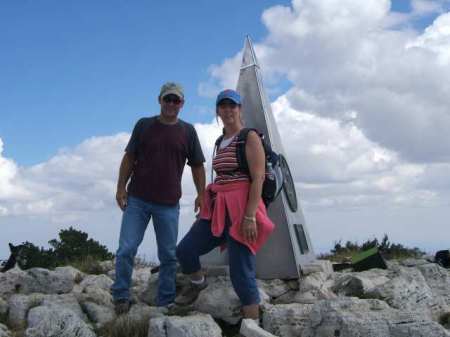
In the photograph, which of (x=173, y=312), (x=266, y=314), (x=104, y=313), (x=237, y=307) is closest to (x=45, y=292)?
(x=104, y=313)

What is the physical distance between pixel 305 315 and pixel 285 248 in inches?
61.4

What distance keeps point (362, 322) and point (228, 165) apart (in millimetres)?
1808

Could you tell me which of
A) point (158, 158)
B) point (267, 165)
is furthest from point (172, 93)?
point (267, 165)

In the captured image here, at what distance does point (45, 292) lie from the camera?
7438 mm

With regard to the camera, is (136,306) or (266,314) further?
(136,306)

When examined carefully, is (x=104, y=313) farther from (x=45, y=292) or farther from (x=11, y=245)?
(x=11, y=245)

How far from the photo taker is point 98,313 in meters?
6.14

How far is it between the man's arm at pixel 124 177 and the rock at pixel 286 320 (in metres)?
2.06

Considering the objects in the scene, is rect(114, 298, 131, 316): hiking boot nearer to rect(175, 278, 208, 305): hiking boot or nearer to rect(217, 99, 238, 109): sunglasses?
rect(175, 278, 208, 305): hiking boot

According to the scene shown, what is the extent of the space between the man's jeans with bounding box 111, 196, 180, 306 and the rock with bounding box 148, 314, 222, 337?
1.19 meters

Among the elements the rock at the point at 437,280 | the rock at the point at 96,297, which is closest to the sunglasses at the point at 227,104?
the rock at the point at 96,297

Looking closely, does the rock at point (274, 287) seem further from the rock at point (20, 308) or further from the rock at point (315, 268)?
the rock at point (20, 308)

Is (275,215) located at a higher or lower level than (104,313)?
higher

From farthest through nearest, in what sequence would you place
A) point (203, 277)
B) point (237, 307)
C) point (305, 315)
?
point (203, 277), point (237, 307), point (305, 315)
